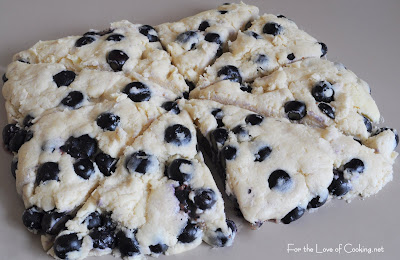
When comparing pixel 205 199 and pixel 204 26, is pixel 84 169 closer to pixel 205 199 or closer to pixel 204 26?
pixel 205 199

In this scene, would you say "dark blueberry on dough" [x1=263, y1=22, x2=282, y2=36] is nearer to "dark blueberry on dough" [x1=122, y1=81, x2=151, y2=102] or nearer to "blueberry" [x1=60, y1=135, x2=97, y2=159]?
"dark blueberry on dough" [x1=122, y1=81, x2=151, y2=102]

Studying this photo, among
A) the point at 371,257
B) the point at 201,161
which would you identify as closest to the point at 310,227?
the point at 371,257

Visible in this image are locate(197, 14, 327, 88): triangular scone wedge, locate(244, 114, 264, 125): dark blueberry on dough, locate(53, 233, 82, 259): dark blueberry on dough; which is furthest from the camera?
locate(197, 14, 327, 88): triangular scone wedge

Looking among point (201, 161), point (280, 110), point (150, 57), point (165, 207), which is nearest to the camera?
→ point (165, 207)

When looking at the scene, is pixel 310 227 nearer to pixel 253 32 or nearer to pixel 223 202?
pixel 223 202

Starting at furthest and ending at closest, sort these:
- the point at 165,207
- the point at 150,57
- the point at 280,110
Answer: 1. the point at 150,57
2. the point at 280,110
3. the point at 165,207

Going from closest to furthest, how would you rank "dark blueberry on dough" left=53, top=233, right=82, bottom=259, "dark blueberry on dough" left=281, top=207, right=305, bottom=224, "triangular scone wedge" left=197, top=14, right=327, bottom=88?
1. "dark blueberry on dough" left=53, top=233, right=82, bottom=259
2. "dark blueberry on dough" left=281, top=207, right=305, bottom=224
3. "triangular scone wedge" left=197, top=14, right=327, bottom=88

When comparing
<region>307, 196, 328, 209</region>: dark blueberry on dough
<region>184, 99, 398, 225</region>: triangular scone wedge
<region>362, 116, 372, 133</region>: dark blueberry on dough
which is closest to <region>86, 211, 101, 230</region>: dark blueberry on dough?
<region>184, 99, 398, 225</region>: triangular scone wedge
